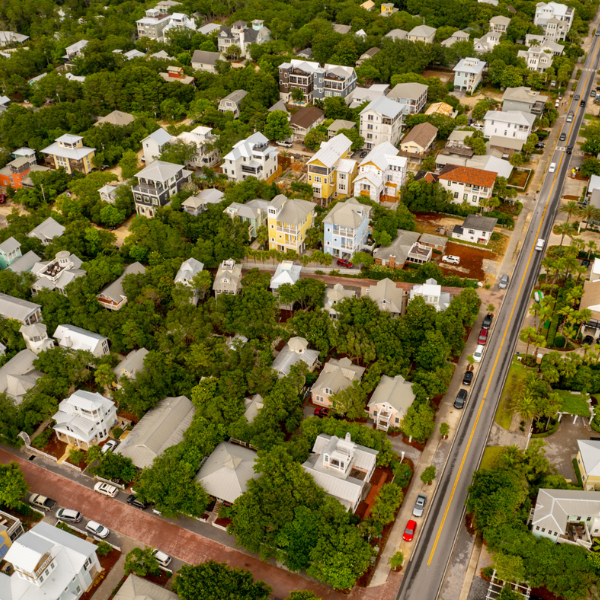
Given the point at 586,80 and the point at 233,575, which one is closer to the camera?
the point at 233,575

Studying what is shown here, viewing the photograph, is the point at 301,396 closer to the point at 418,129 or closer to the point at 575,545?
the point at 575,545

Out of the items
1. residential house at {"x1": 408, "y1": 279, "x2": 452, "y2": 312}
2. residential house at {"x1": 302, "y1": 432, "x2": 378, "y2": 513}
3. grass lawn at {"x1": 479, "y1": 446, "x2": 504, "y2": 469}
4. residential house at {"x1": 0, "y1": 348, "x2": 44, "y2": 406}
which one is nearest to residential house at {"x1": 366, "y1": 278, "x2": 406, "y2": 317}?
residential house at {"x1": 408, "y1": 279, "x2": 452, "y2": 312}

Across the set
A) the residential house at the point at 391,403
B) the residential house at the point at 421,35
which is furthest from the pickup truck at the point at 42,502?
the residential house at the point at 421,35

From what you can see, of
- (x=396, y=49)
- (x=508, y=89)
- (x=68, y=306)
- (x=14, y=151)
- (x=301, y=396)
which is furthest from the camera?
(x=396, y=49)

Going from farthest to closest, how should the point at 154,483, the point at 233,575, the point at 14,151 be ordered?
the point at 14,151
the point at 154,483
the point at 233,575

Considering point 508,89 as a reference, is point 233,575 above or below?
below

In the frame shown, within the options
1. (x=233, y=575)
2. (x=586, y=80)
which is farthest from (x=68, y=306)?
(x=586, y=80)

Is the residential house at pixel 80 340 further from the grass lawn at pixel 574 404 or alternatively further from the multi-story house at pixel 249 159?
the grass lawn at pixel 574 404
